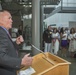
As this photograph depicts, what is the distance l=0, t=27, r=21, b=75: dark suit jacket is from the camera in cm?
205

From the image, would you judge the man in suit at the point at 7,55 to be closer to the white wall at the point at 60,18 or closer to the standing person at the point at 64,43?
the standing person at the point at 64,43

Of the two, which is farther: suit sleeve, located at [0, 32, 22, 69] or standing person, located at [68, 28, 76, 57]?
standing person, located at [68, 28, 76, 57]

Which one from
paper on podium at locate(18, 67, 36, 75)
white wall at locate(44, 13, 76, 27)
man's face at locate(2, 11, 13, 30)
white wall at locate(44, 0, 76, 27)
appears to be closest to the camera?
man's face at locate(2, 11, 13, 30)

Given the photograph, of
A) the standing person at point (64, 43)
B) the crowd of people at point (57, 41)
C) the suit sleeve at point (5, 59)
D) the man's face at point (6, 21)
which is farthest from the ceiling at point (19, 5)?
the suit sleeve at point (5, 59)

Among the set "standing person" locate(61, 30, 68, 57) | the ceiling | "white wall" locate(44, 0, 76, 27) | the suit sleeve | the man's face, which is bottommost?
"standing person" locate(61, 30, 68, 57)

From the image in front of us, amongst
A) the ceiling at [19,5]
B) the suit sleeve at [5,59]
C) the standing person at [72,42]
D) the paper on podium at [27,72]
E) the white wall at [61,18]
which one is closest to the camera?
the suit sleeve at [5,59]

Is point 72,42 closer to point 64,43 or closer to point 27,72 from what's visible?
point 64,43

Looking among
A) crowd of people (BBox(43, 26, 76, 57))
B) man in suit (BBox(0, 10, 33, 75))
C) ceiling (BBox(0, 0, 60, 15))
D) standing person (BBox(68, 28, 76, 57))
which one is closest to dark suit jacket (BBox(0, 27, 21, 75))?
man in suit (BBox(0, 10, 33, 75))

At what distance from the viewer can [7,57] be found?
2049mm

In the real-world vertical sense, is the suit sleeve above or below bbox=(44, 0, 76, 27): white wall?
above

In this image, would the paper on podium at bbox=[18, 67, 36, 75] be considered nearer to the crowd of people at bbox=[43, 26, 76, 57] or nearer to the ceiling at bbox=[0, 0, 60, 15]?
the crowd of people at bbox=[43, 26, 76, 57]

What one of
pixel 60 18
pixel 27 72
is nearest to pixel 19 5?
pixel 27 72

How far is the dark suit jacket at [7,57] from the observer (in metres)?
2.05

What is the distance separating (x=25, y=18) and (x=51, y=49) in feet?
8.99
